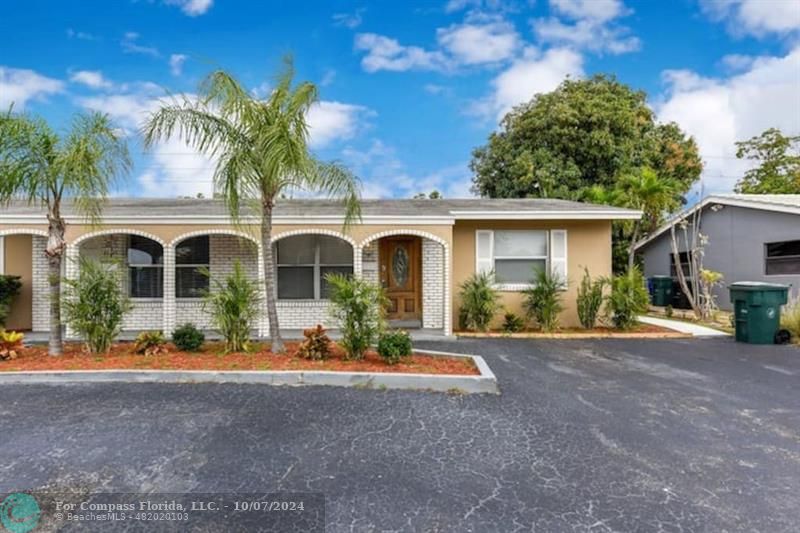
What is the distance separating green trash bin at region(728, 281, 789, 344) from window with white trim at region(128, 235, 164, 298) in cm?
1352

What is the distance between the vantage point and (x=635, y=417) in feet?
14.9

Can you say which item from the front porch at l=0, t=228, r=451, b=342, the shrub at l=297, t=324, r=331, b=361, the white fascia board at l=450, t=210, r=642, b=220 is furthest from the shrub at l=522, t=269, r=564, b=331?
the shrub at l=297, t=324, r=331, b=361

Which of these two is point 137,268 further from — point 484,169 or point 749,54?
point 749,54

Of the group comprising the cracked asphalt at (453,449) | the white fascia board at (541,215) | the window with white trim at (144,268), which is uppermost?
the white fascia board at (541,215)

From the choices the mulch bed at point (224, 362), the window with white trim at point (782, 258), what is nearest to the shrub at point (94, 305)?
the mulch bed at point (224, 362)

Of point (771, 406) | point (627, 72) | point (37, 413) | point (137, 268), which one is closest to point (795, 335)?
point (771, 406)

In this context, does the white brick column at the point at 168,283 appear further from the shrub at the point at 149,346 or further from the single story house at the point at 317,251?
the shrub at the point at 149,346

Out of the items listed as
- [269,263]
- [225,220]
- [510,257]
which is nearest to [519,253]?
[510,257]

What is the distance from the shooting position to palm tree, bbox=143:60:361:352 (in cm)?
620

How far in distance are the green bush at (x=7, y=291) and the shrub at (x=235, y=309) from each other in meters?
5.46

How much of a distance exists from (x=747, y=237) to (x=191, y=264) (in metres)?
17.0

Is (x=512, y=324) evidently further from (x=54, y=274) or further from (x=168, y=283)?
(x=54, y=274)

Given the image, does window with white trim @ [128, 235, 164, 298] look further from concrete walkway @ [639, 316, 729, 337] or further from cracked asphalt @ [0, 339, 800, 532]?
concrete walkway @ [639, 316, 729, 337]

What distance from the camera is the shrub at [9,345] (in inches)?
255
